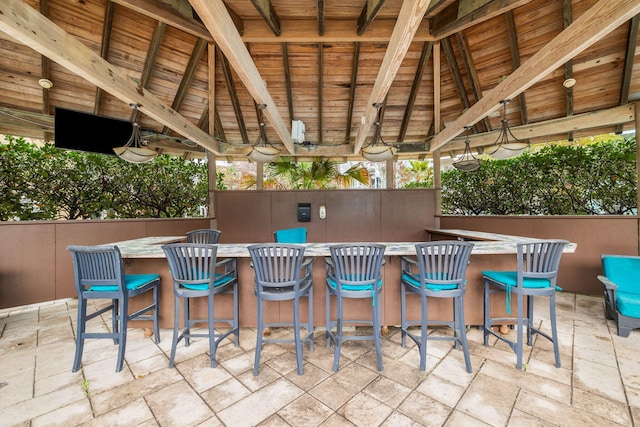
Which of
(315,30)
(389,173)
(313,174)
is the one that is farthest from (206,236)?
(389,173)

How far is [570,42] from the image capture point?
2.21 meters

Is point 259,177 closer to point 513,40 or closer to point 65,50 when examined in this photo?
point 65,50

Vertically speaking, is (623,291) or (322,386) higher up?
(623,291)

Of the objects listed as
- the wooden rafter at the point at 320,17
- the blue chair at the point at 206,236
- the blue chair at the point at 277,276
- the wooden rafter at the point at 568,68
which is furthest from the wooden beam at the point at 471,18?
the blue chair at the point at 206,236

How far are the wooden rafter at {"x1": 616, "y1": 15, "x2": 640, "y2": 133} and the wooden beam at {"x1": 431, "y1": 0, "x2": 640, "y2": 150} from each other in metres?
2.29

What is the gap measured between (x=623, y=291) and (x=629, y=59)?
337 centimetres

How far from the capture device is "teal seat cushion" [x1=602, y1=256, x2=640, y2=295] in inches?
121

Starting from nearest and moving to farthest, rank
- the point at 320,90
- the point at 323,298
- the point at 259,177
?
1. the point at 323,298
2. the point at 320,90
3. the point at 259,177

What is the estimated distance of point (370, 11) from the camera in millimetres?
3363

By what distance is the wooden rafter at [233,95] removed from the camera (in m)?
4.93

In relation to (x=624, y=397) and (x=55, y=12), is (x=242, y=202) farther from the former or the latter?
(x=624, y=397)

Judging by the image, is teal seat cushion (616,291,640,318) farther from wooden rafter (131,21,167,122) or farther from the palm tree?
wooden rafter (131,21,167,122)

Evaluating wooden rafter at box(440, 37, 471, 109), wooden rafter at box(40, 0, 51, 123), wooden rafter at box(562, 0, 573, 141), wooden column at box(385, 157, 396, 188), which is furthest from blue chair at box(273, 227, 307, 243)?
wooden rafter at box(562, 0, 573, 141)

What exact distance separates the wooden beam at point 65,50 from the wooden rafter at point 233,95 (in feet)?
6.81
